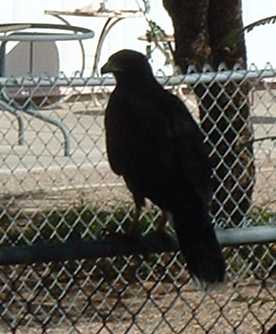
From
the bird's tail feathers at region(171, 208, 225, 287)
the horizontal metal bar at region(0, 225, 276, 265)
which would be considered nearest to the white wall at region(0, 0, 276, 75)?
the horizontal metal bar at region(0, 225, 276, 265)

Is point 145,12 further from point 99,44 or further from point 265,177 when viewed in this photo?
point 265,177

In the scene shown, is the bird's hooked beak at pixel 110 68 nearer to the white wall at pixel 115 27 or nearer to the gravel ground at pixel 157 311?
the gravel ground at pixel 157 311

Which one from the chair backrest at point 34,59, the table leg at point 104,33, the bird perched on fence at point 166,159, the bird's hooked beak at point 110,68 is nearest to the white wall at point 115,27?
the chair backrest at point 34,59

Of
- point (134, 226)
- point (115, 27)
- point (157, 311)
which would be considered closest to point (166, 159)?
point (134, 226)

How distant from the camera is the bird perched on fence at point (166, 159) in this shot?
11.2 ft

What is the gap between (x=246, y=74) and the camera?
5820 mm

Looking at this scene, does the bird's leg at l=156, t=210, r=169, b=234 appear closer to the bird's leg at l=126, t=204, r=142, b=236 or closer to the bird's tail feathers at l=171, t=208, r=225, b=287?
the bird's leg at l=126, t=204, r=142, b=236

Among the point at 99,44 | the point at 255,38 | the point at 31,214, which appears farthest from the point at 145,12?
the point at 31,214

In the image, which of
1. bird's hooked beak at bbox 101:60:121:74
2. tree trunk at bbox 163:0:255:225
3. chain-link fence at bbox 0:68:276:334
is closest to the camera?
bird's hooked beak at bbox 101:60:121:74

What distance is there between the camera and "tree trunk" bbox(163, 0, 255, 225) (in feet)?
22.4

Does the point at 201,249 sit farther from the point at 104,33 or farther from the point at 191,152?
the point at 104,33

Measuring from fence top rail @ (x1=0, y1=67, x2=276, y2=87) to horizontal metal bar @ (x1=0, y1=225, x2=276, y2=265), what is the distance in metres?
1.81

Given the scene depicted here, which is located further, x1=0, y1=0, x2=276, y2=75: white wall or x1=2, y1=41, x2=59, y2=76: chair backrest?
x1=0, y1=0, x2=276, y2=75: white wall

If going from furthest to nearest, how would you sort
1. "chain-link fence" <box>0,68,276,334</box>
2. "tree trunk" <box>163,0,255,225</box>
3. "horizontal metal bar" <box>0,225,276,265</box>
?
"tree trunk" <box>163,0,255,225</box> < "chain-link fence" <box>0,68,276,334</box> < "horizontal metal bar" <box>0,225,276,265</box>
